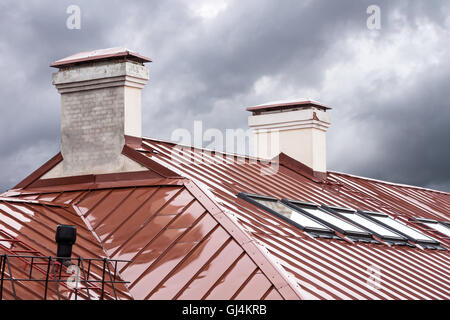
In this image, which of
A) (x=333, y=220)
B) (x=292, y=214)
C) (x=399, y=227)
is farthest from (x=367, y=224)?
(x=292, y=214)

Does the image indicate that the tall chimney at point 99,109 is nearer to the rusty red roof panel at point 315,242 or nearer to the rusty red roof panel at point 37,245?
the rusty red roof panel at point 315,242

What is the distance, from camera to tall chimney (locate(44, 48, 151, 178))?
19891 millimetres

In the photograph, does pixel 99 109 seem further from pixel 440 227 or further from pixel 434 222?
pixel 434 222

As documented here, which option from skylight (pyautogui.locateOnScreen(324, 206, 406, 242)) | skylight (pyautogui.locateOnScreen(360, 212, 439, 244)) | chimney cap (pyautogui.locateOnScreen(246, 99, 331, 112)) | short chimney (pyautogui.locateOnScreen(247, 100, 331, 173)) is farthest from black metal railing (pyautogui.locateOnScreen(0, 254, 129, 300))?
chimney cap (pyautogui.locateOnScreen(246, 99, 331, 112))

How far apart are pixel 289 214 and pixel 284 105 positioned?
9712 millimetres

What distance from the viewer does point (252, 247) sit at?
15.7 m

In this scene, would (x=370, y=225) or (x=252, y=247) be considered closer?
(x=252, y=247)

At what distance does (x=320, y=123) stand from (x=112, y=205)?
11918 millimetres

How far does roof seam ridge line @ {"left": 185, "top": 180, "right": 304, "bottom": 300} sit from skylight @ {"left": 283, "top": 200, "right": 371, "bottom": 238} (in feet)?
12.5

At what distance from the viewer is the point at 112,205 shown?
18.6 m

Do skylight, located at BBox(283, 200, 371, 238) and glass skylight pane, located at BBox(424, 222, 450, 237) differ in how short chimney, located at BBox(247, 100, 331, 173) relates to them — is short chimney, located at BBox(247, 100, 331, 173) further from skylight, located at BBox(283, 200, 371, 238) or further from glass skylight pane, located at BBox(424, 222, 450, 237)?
skylight, located at BBox(283, 200, 371, 238)
